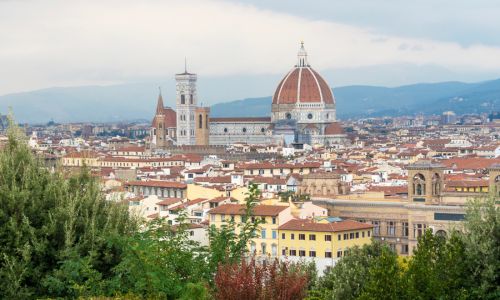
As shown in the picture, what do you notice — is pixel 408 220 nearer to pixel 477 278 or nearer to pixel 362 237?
pixel 362 237

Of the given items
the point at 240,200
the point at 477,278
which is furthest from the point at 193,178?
the point at 477,278

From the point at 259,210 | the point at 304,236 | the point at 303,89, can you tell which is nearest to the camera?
the point at 304,236

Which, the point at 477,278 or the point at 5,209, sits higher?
the point at 5,209

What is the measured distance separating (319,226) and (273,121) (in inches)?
4807

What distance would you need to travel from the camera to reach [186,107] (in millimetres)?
164000

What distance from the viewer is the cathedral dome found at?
16888 centimetres

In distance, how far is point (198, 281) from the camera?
19.1m

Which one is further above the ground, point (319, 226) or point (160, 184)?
point (160, 184)

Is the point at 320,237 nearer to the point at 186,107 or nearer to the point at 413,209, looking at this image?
the point at 413,209


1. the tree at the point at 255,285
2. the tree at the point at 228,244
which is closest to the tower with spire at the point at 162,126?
the tree at the point at 228,244

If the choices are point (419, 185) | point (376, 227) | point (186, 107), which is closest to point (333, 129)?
point (186, 107)

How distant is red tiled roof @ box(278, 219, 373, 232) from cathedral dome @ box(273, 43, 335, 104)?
400 ft

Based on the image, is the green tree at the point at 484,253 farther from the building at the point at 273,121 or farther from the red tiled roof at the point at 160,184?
the building at the point at 273,121

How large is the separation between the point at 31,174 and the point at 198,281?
386cm
